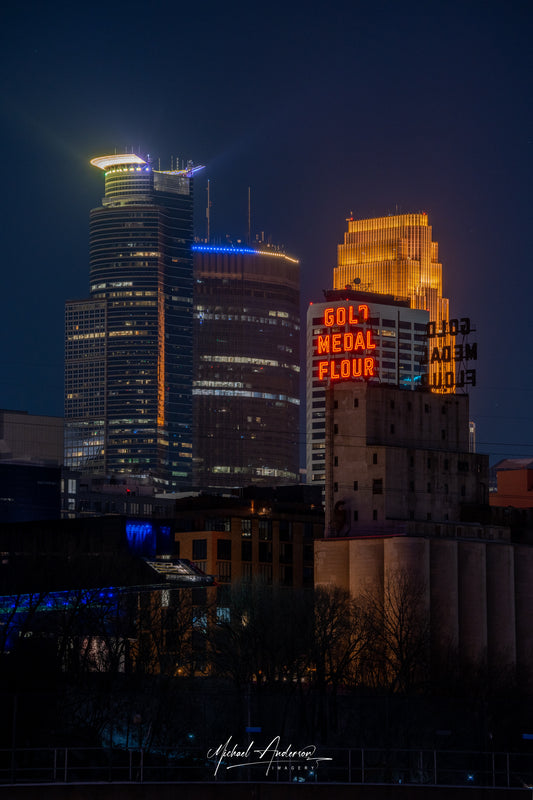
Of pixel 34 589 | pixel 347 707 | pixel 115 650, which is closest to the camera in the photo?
pixel 347 707

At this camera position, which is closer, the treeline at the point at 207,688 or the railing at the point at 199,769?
the railing at the point at 199,769

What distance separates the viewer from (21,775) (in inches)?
4077

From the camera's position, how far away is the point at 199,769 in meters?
110

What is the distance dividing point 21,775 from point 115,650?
5945 centimetres

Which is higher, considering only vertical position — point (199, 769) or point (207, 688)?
point (207, 688)

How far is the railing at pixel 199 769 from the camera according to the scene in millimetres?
100875

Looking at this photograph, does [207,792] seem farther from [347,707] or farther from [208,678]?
[208,678]

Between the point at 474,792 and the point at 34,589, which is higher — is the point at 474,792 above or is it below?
below

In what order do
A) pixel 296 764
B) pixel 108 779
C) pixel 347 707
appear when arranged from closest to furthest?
A: pixel 108 779 < pixel 296 764 < pixel 347 707

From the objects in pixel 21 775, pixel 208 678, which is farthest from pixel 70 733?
pixel 208 678

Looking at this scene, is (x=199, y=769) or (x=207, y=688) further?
(x=207, y=688)

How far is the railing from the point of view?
331 feet

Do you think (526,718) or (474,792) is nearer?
(474,792)

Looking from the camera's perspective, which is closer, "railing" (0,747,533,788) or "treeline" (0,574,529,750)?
"railing" (0,747,533,788)
